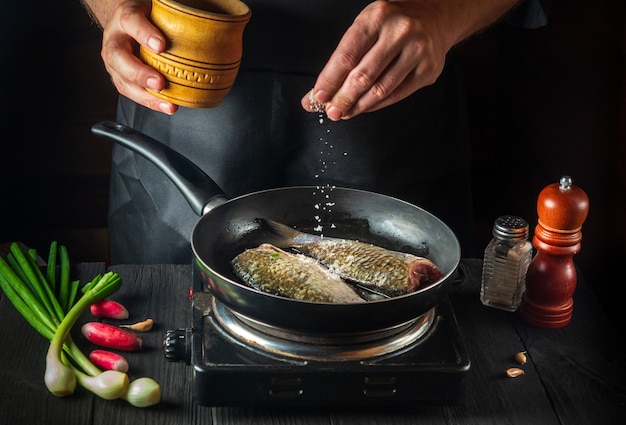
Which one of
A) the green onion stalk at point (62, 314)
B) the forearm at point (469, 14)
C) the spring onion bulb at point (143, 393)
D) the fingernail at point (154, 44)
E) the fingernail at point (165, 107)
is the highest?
the fingernail at point (154, 44)

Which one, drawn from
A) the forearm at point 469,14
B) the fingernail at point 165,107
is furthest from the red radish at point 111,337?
the forearm at point 469,14

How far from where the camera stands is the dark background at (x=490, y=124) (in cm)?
246

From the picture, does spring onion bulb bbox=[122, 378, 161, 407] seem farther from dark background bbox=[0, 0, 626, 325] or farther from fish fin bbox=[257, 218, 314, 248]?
dark background bbox=[0, 0, 626, 325]

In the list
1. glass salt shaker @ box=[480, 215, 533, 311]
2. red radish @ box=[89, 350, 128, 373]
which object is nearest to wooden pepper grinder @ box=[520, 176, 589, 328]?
glass salt shaker @ box=[480, 215, 533, 311]

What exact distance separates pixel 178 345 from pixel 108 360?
14cm

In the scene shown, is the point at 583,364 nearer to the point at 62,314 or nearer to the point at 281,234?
the point at 281,234

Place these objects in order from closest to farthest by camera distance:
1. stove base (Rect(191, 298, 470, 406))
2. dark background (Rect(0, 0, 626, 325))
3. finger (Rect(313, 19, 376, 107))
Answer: stove base (Rect(191, 298, 470, 406)), finger (Rect(313, 19, 376, 107)), dark background (Rect(0, 0, 626, 325))

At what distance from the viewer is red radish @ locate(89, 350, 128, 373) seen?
1449 millimetres

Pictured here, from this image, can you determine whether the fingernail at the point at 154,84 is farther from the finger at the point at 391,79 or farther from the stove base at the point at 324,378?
the stove base at the point at 324,378

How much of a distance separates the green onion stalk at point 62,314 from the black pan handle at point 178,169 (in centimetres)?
22

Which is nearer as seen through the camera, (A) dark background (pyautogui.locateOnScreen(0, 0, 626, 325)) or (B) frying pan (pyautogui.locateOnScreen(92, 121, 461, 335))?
(B) frying pan (pyautogui.locateOnScreen(92, 121, 461, 335))

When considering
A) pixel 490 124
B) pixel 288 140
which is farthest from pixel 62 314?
pixel 490 124

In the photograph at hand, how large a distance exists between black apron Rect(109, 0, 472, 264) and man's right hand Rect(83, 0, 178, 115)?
32cm

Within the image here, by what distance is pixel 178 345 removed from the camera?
4.62 feet
